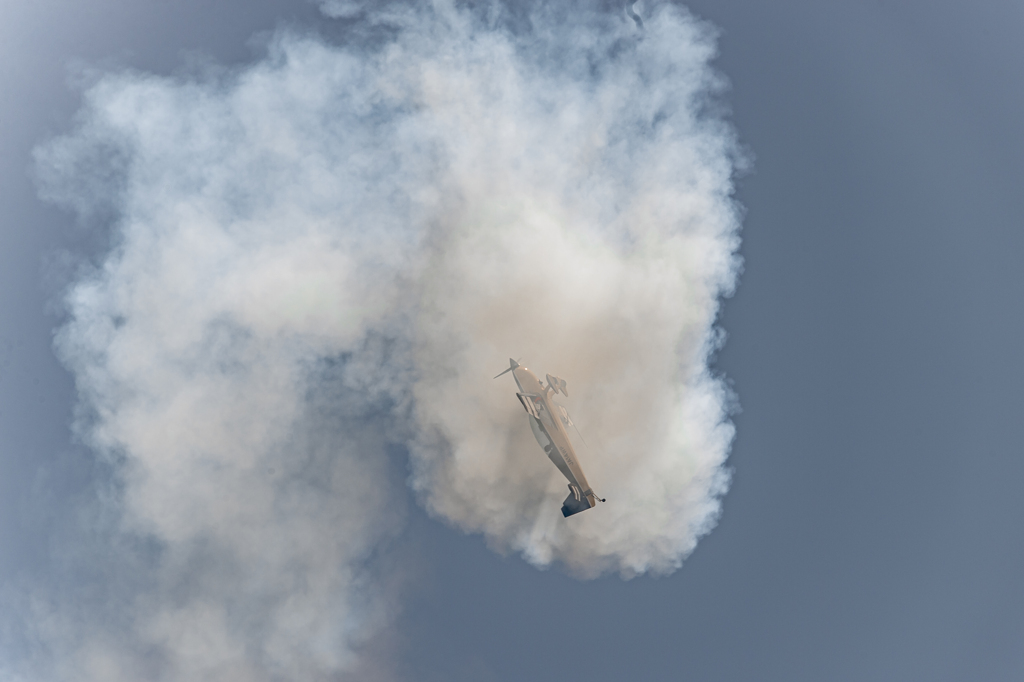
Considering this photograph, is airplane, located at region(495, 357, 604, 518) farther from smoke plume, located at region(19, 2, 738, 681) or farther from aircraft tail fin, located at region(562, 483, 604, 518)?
smoke plume, located at region(19, 2, 738, 681)

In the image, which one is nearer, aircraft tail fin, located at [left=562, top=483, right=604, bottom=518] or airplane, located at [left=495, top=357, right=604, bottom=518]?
airplane, located at [left=495, top=357, right=604, bottom=518]

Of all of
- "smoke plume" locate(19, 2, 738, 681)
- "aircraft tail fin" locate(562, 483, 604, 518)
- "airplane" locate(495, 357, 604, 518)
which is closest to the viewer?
"airplane" locate(495, 357, 604, 518)

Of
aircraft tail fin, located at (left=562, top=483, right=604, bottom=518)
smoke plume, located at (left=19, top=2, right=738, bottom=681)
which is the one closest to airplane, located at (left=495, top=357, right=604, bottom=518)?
aircraft tail fin, located at (left=562, top=483, right=604, bottom=518)

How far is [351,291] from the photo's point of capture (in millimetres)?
24812

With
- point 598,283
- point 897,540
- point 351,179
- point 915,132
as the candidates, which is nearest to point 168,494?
point 351,179

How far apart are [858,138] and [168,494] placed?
143 ft

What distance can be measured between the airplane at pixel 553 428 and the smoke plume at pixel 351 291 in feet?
8.74

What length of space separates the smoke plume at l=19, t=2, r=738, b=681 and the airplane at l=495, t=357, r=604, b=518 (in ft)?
8.74

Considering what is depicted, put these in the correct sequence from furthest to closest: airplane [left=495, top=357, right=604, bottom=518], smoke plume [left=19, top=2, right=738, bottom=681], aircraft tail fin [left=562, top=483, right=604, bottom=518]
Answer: smoke plume [left=19, top=2, right=738, bottom=681] → aircraft tail fin [left=562, top=483, right=604, bottom=518] → airplane [left=495, top=357, right=604, bottom=518]

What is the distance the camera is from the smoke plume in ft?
80.4

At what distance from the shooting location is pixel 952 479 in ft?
88.7

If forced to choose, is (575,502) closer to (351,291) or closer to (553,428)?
(553,428)

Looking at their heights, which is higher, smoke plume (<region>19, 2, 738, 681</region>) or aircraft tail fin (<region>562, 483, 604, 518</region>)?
smoke plume (<region>19, 2, 738, 681</region>)

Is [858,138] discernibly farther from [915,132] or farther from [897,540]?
[897,540]
